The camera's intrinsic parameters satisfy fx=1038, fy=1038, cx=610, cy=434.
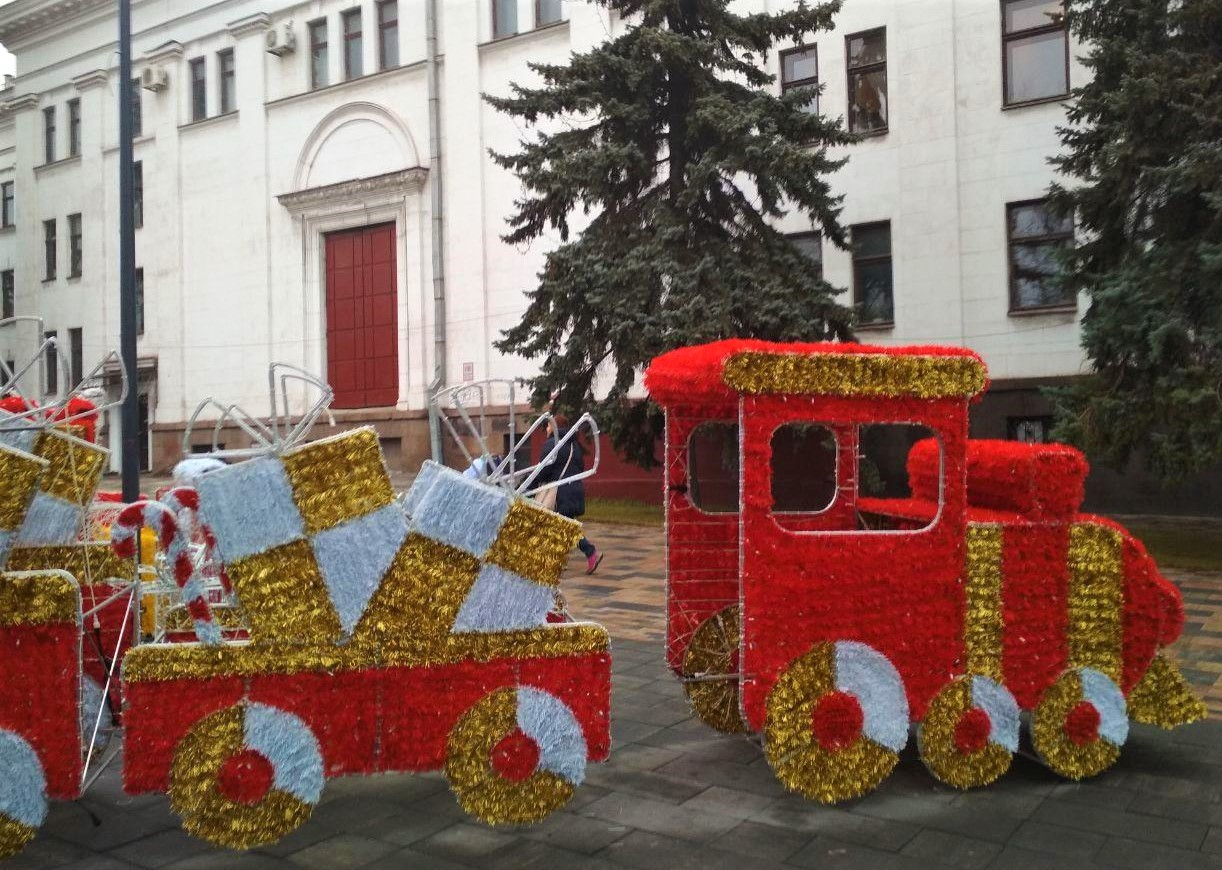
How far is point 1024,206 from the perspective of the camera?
15.9 m

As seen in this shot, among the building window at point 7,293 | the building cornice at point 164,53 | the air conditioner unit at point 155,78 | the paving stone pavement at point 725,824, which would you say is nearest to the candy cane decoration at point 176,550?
the paving stone pavement at point 725,824

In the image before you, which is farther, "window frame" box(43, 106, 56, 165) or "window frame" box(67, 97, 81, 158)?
"window frame" box(43, 106, 56, 165)

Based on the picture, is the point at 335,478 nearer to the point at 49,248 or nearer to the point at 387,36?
the point at 387,36

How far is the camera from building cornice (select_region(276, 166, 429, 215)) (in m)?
21.6

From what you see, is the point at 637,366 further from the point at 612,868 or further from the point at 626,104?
the point at 612,868

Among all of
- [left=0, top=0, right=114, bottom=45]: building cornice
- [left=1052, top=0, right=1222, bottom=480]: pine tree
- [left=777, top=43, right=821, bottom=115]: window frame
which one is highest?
[left=0, top=0, right=114, bottom=45]: building cornice

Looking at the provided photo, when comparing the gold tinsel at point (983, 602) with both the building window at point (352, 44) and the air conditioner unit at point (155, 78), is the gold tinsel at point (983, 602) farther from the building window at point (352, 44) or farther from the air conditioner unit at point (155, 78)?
the air conditioner unit at point (155, 78)

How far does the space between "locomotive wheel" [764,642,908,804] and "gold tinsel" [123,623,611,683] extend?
0.86 metres

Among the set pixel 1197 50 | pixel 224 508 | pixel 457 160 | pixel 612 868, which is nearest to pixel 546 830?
pixel 612 868

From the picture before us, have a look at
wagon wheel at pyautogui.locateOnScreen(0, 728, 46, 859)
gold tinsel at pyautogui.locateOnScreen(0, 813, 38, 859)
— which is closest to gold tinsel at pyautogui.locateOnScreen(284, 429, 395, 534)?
wagon wheel at pyautogui.locateOnScreen(0, 728, 46, 859)

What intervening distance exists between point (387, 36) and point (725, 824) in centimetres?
2116

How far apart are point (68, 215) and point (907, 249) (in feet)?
76.7

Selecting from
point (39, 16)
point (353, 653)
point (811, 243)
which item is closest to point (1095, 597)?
point (353, 653)

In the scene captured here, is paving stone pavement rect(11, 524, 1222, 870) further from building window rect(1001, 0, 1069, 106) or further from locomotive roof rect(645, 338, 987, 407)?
building window rect(1001, 0, 1069, 106)
